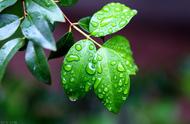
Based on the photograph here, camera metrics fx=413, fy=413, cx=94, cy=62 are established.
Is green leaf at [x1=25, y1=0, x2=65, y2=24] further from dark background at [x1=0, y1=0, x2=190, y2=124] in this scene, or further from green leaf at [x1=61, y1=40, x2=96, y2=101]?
dark background at [x1=0, y1=0, x2=190, y2=124]

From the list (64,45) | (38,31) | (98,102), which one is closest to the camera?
(38,31)

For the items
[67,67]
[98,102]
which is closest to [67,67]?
[67,67]

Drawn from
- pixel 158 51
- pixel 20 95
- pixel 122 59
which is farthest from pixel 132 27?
pixel 122 59

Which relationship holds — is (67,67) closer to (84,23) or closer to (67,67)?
(67,67)

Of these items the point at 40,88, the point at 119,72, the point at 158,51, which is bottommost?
the point at 158,51

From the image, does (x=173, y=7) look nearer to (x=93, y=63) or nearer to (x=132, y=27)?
(x=132, y=27)

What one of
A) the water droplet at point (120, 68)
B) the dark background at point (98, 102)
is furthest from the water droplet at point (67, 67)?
the dark background at point (98, 102)
